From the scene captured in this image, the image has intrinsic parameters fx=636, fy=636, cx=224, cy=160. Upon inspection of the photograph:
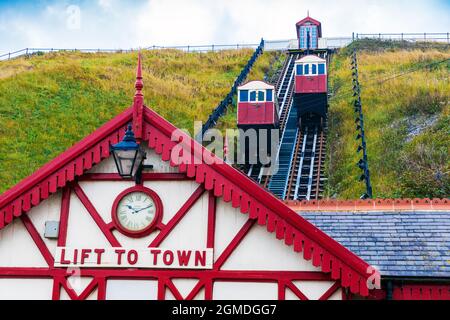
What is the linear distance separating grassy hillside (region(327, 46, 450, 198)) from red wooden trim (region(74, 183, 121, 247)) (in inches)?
728

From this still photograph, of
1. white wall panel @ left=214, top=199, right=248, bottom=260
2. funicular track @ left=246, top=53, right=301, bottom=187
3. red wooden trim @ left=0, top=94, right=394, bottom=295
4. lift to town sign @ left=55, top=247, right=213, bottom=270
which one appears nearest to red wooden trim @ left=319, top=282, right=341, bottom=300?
red wooden trim @ left=0, top=94, right=394, bottom=295

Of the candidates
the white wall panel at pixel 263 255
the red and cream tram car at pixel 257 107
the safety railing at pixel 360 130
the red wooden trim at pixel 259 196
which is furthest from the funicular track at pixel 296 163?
the red wooden trim at pixel 259 196

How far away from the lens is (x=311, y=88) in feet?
137

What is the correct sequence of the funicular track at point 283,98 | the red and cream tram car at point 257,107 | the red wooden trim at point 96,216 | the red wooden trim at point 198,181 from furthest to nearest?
1. the red and cream tram car at point 257,107
2. the funicular track at point 283,98
3. the red wooden trim at point 96,216
4. the red wooden trim at point 198,181

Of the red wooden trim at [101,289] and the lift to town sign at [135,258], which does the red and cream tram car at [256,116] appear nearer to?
the lift to town sign at [135,258]

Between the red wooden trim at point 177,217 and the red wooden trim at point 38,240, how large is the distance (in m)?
1.62

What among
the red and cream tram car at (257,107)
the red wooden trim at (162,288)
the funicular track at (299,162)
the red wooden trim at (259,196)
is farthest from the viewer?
the red and cream tram car at (257,107)

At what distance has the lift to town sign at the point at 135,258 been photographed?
9586 millimetres

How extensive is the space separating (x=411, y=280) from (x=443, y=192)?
54.6 ft

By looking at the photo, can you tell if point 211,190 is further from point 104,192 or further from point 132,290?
point 132,290

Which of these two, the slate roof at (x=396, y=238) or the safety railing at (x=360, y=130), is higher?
the safety railing at (x=360, y=130)

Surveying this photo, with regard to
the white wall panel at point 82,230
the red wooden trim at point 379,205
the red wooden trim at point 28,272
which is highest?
the red wooden trim at point 379,205

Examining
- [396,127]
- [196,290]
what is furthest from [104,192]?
[396,127]

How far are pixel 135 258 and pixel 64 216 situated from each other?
137 centimetres
